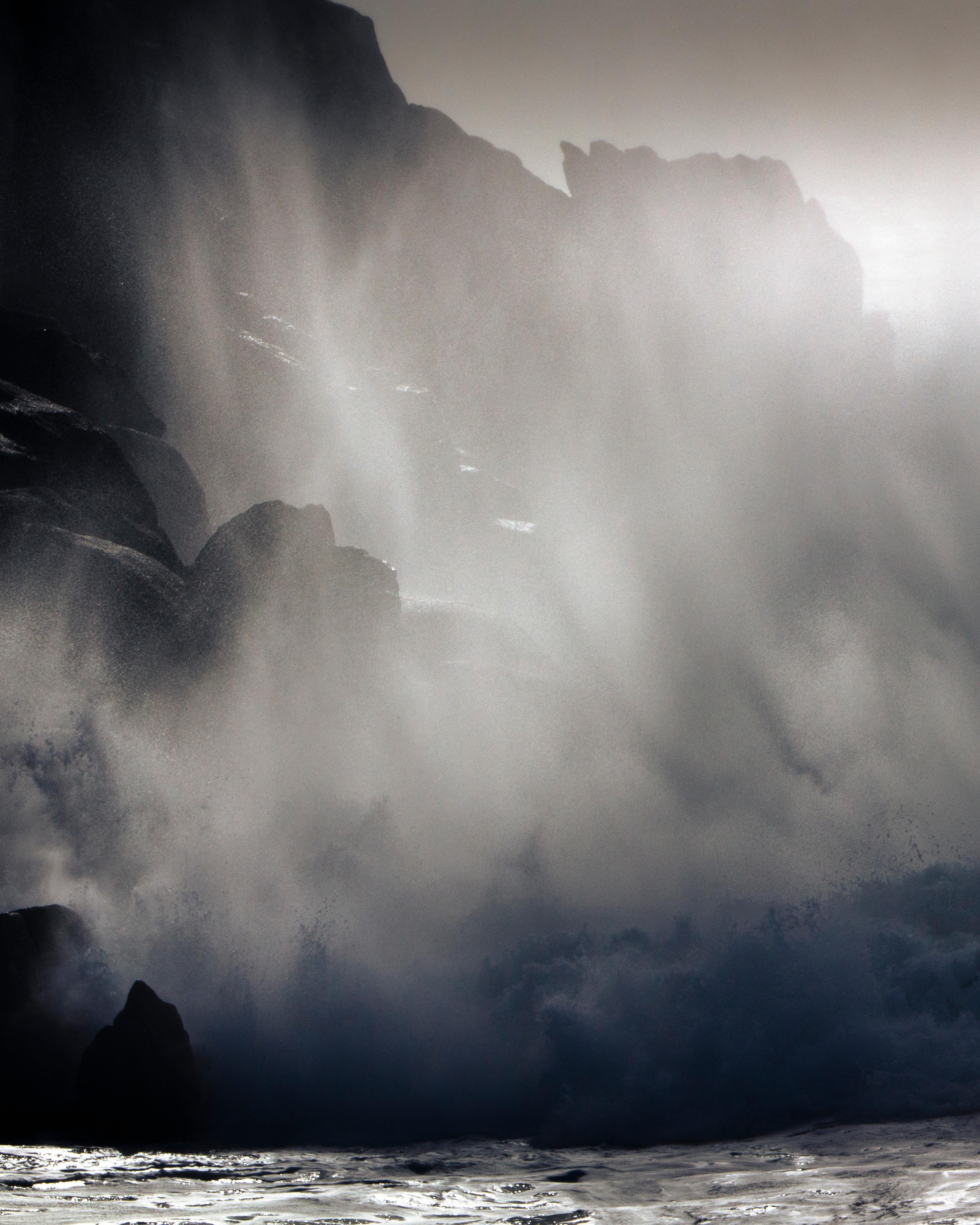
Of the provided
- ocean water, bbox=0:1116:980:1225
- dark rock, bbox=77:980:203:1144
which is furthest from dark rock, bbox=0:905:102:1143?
ocean water, bbox=0:1116:980:1225

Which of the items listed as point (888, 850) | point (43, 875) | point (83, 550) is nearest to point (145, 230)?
point (83, 550)

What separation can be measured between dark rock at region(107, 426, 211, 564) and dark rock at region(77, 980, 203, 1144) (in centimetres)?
3705

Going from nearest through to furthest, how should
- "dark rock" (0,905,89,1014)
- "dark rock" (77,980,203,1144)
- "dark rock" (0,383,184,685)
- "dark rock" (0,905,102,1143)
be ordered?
"dark rock" (77,980,203,1144) → "dark rock" (0,905,102,1143) → "dark rock" (0,905,89,1014) → "dark rock" (0,383,184,685)

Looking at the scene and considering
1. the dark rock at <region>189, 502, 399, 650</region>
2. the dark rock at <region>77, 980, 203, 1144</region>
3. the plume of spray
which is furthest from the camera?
the dark rock at <region>189, 502, 399, 650</region>

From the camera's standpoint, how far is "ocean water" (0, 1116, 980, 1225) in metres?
14.7

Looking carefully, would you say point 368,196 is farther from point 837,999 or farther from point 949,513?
point 837,999

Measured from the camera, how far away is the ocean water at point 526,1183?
14.7 metres

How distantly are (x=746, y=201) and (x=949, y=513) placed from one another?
2184 inches

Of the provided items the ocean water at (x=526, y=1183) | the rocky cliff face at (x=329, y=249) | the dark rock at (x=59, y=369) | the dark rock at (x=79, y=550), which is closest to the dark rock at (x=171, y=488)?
the rocky cliff face at (x=329, y=249)

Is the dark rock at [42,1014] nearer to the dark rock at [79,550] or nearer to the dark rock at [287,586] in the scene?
the dark rock at [79,550]

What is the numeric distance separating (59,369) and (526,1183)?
47.5 m

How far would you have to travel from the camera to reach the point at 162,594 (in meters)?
38.4

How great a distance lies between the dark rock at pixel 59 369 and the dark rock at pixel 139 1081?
34914 mm

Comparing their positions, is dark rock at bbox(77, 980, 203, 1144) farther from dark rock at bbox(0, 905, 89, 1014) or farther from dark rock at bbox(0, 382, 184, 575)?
dark rock at bbox(0, 382, 184, 575)
